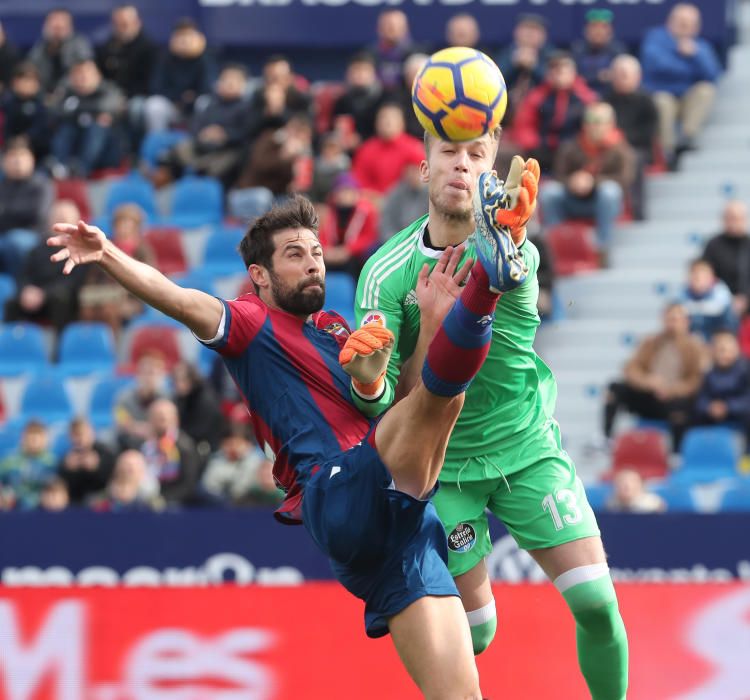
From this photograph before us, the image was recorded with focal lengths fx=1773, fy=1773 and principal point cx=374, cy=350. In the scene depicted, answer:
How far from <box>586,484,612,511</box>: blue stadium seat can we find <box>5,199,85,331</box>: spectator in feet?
16.6

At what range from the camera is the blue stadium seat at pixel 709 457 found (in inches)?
518

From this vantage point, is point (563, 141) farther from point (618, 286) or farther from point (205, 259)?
point (205, 259)

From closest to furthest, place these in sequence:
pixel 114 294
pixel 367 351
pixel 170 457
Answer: pixel 367 351, pixel 170 457, pixel 114 294

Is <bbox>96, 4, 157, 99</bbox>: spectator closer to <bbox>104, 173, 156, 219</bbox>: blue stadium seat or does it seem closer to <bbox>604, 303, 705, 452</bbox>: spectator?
<bbox>104, 173, 156, 219</bbox>: blue stadium seat

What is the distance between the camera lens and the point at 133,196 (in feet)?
54.3

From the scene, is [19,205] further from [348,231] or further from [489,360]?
[489,360]

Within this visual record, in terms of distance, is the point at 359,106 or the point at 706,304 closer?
the point at 706,304

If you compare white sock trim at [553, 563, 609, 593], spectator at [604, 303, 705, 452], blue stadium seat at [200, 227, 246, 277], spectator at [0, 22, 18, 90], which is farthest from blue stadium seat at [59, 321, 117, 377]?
white sock trim at [553, 563, 609, 593]

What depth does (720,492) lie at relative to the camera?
12.6 meters

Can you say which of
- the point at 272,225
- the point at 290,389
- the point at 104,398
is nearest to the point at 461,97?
the point at 272,225

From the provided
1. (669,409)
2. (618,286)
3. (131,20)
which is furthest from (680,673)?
(131,20)

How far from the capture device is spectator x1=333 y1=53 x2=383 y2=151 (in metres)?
16.2

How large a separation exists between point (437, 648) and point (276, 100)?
33.4 ft

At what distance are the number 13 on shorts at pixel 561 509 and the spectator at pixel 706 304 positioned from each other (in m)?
6.71
